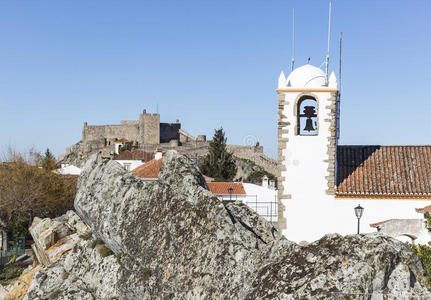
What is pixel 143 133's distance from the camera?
91688 millimetres

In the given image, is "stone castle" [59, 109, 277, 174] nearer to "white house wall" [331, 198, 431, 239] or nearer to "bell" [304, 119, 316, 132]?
"bell" [304, 119, 316, 132]

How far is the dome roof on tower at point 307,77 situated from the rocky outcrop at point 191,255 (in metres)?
12.4

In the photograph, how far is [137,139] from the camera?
92562 mm

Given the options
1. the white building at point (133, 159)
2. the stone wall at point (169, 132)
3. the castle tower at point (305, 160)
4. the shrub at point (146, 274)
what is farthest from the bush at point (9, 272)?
the stone wall at point (169, 132)

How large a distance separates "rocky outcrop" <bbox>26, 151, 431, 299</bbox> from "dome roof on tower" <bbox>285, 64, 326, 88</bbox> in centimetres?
1238

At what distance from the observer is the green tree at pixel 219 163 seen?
5334cm

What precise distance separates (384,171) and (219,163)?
33915mm

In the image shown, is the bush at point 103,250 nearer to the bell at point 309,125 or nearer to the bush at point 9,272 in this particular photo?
the bell at point 309,125

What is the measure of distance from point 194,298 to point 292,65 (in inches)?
641

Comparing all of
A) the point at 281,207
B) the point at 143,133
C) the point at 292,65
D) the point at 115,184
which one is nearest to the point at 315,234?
the point at 281,207

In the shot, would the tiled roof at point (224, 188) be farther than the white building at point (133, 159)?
No

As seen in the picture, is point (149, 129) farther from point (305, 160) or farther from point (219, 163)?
point (305, 160)

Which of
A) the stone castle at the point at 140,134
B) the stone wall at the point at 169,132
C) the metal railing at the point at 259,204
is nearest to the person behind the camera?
the metal railing at the point at 259,204

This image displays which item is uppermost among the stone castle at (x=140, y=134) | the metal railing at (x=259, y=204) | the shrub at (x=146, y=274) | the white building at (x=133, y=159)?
the stone castle at (x=140, y=134)
